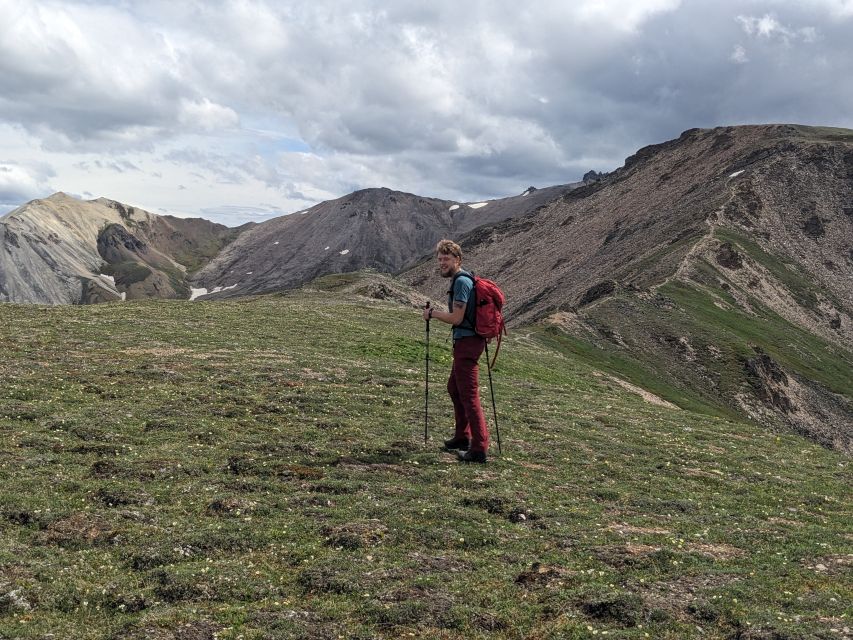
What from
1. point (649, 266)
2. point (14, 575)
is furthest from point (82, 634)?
point (649, 266)

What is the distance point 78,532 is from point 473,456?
29.9 ft

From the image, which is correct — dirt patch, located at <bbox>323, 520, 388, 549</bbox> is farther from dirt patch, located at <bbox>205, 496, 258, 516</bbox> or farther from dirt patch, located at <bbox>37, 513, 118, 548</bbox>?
dirt patch, located at <bbox>37, 513, 118, 548</bbox>

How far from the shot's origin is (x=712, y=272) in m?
92.4

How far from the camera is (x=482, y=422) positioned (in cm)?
1645

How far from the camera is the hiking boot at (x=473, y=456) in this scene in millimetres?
16734

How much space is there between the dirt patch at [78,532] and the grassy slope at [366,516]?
0.04 metres

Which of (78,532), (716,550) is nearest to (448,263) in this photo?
(716,550)

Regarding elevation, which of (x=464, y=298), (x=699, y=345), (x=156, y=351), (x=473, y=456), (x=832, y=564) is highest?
(x=464, y=298)

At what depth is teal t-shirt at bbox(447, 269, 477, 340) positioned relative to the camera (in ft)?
52.2

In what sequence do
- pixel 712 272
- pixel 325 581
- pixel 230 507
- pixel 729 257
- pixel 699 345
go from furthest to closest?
pixel 729 257 < pixel 712 272 < pixel 699 345 < pixel 230 507 < pixel 325 581

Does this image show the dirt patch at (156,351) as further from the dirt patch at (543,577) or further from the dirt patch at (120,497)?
the dirt patch at (543,577)

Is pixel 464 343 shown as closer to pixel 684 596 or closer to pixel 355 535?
pixel 355 535

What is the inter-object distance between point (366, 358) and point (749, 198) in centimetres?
11018

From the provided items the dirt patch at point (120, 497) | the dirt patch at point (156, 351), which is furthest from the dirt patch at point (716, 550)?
the dirt patch at point (156, 351)
